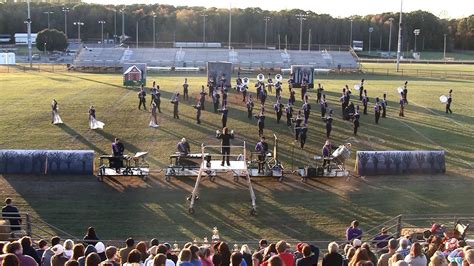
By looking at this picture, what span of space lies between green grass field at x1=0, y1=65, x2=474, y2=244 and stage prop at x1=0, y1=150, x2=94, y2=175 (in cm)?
40

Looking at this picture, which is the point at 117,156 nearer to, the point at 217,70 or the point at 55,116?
the point at 55,116

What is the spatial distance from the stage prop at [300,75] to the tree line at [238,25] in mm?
68504

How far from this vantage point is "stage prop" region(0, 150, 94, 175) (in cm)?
2130

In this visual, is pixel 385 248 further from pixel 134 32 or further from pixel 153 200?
pixel 134 32

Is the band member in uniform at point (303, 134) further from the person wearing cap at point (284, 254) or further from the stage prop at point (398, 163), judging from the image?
the person wearing cap at point (284, 254)

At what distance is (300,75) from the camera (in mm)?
42844

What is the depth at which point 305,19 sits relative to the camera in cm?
12200

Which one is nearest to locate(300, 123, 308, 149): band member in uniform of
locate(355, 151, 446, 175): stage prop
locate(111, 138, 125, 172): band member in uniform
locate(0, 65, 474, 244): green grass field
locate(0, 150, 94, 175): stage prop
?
locate(0, 65, 474, 244): green grass field

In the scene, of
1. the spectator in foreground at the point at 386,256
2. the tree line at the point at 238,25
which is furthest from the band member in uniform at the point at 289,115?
the tree line at the point at 238,25

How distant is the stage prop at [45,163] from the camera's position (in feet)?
69.9

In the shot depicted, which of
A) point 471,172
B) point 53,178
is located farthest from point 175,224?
point 471,172

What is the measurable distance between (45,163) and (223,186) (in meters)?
6.51

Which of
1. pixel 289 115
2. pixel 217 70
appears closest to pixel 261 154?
pixel 289 115

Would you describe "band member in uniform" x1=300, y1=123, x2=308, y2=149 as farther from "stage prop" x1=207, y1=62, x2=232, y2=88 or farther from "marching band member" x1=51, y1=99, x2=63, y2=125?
"stage prop" x1=207, y1=62, x2=232, y2=88
